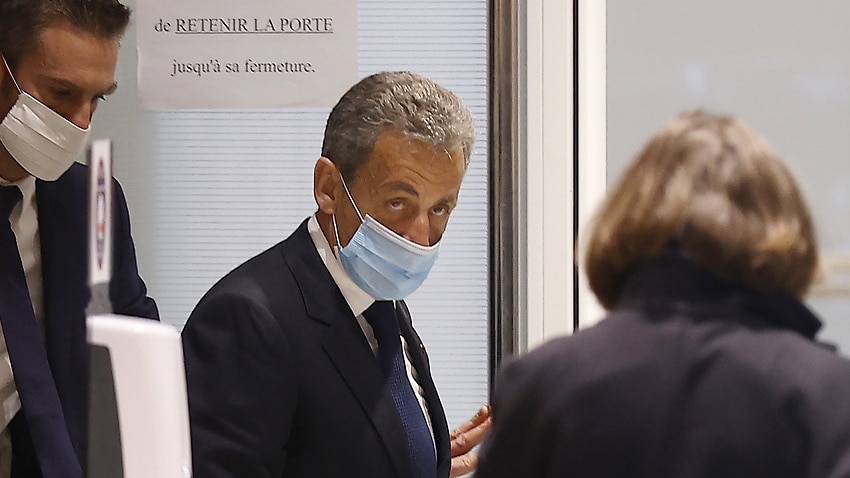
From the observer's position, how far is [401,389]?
1.51 m

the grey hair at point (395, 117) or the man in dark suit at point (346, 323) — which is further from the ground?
the grey hair at point (395, 117)

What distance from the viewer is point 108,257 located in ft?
3.15

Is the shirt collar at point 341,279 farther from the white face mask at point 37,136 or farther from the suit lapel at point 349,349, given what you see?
the white face mask at point 37,136

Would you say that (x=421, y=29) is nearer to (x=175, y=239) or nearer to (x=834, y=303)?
(x=175, y=239)

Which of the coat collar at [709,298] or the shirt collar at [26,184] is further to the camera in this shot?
the shirt collar at [26,184]

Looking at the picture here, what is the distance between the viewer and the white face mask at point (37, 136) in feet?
4.89

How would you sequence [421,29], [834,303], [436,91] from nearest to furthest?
[436,91] → [834,303] → [421,29]

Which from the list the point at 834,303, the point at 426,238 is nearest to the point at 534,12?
the point at 426,238

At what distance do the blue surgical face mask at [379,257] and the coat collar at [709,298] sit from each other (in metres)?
0.69

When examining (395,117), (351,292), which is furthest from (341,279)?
(395,117)

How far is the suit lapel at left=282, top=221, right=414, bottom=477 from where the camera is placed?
1.45 metres

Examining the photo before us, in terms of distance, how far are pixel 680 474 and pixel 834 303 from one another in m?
0.99

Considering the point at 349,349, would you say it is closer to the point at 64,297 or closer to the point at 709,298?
the point at 64,297

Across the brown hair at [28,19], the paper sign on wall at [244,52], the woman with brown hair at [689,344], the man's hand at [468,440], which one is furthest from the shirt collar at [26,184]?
the woman with brown hair at [689,344]
